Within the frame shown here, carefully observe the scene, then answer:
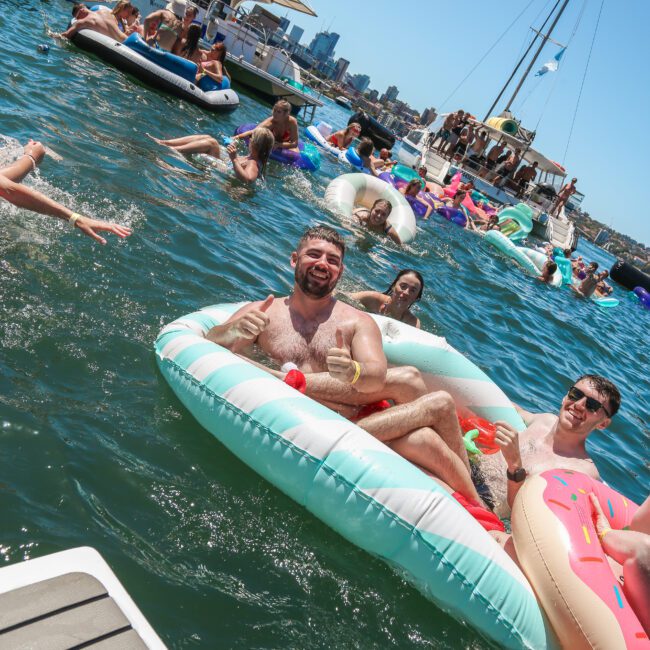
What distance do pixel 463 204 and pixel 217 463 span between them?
15463mm

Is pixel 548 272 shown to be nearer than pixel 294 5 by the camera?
Yes

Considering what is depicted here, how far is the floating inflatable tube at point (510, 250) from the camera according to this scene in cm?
1530

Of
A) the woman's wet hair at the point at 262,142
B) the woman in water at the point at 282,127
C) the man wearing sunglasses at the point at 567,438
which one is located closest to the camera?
the man wearing sunglasses at the point at 567,438

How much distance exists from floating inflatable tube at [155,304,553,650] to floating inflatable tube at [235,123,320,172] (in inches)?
336

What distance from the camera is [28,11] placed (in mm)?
13852

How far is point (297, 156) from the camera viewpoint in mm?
11734

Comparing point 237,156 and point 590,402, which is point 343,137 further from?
point 590,402

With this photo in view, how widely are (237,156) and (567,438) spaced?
21.7ft

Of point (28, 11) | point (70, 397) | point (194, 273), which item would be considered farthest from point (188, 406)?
point (28, 11)

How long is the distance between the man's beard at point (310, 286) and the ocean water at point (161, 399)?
1.08 metres

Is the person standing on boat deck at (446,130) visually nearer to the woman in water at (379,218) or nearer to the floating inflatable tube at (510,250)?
the floating inflatable tube at (510,250)

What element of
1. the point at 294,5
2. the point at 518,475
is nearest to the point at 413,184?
the point at 518,475

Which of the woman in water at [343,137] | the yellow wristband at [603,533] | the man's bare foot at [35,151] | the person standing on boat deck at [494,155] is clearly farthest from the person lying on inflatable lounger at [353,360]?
the person standing on boat deck at [494,155]

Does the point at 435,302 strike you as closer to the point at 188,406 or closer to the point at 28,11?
the point at 188,406
